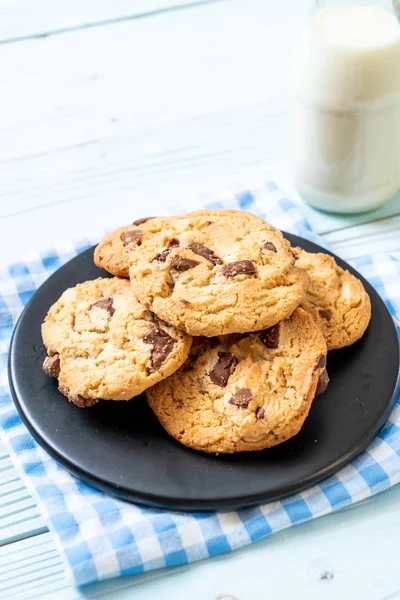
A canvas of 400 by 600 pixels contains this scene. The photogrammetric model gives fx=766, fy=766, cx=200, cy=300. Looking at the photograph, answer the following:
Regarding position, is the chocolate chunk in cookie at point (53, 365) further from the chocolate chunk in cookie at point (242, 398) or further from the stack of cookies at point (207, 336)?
the chocolate chunk in cookie at point (242, 398)

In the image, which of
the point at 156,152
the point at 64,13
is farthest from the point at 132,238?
the point at 64,13

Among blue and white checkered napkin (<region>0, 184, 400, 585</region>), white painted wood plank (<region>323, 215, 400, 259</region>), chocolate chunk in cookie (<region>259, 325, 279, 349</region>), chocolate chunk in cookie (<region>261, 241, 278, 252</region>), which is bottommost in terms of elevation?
blue and white checkered napkin (<region>0, 184, 400, 585</region>)

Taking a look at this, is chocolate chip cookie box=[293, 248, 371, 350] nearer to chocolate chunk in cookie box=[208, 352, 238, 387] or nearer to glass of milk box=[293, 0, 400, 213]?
chocolate chunk in cookie box=[208, 352, 238, 387]

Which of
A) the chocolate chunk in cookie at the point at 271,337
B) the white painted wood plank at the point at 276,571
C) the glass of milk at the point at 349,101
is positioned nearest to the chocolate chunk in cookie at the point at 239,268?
the chocolate chunk in cookie at the point at 271,337

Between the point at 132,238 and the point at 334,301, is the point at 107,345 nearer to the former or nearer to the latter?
the point at 132,238

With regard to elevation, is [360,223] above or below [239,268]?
below

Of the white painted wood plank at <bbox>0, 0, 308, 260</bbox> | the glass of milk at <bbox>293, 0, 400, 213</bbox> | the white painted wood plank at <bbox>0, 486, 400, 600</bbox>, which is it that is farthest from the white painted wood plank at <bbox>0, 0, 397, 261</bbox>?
the white painted wood plank at <bbox>0, 486, 400, 600</bbox>
